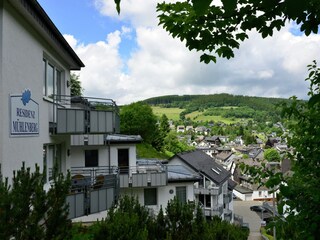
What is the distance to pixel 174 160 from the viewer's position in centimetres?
3722

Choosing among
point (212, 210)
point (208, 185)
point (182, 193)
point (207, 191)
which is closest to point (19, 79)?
point (182, 193)

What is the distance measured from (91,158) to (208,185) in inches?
661

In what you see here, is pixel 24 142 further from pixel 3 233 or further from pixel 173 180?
pixel 173 180

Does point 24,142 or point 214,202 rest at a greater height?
point 24,142

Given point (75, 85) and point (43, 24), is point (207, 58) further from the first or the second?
point (75, 85)

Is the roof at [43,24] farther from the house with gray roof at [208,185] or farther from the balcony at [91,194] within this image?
the house with gray roof at [208,185]

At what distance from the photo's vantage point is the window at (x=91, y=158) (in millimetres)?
22281

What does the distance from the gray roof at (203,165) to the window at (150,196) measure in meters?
12.2

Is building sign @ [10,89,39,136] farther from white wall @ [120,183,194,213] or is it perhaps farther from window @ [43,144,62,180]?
white wall @ [120,183,194,213]

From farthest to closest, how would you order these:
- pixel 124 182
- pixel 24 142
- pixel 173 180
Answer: pixel 173 180, pixel 124 182, pixel 24 142

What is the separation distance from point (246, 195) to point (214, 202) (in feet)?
159

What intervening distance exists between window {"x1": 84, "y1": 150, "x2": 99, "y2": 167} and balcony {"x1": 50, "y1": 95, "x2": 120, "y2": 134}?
379 inches

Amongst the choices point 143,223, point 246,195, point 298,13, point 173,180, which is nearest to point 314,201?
point 298,13

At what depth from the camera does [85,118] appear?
11.5m
